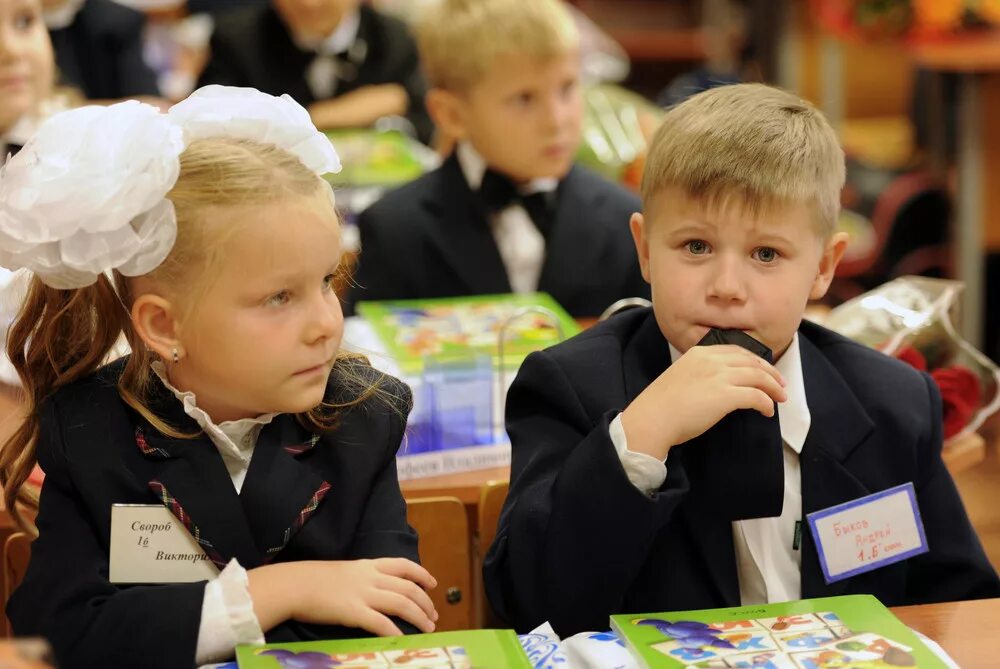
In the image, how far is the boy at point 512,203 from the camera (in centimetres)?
306

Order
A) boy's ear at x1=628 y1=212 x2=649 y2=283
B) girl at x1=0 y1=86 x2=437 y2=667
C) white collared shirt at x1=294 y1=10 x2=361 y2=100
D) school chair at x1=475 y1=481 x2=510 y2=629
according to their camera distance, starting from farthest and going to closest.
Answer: white collared shirt at x1=294 y1=10 x2=361 y2=100 < school chair at x1=475 y1=481 x2=510 y2=629 < boy's ear at x1=628 y1=212 x2=649 y2=283 < girl at x1=0 y1=86 x2=437 y2=667

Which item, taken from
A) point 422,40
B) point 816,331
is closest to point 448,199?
point 422,40

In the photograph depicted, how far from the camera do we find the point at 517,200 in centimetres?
311

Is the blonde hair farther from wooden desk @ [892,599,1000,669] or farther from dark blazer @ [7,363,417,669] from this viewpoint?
wooden desk @ [892,599,1000,669]

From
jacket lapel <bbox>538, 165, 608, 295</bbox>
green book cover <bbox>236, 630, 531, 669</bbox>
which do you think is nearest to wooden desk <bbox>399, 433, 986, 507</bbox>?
green book cover <bbox>236, 630, 531, 669</bbox>

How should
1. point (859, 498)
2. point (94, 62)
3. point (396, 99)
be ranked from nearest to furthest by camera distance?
1. point (859, 498)
2. point (396, 99)
3. point (94, 62)

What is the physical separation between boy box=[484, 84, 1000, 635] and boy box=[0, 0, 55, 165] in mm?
1793

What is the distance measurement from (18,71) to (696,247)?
1997 mm

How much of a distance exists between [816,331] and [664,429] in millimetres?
422

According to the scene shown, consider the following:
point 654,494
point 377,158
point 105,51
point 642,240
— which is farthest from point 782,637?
point 105,51

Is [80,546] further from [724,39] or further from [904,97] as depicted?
[724,39]

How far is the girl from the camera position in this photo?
1439mm

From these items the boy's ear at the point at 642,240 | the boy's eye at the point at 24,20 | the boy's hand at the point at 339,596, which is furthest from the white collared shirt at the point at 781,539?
the boy's eye at the point at 24,20

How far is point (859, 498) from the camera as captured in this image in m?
1.73
